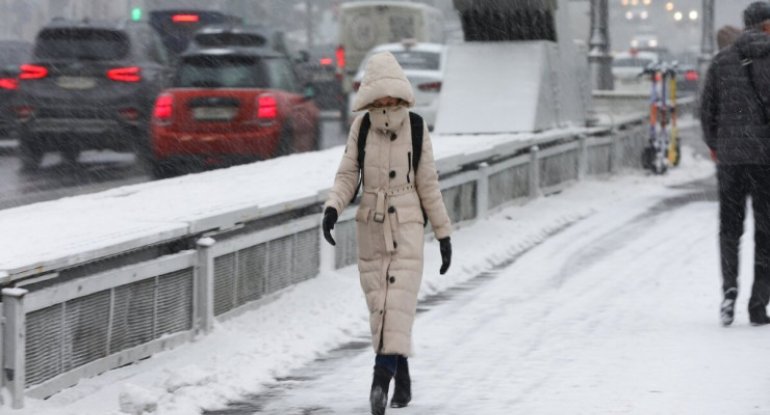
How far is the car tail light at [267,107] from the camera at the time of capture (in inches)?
734

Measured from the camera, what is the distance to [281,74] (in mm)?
19516

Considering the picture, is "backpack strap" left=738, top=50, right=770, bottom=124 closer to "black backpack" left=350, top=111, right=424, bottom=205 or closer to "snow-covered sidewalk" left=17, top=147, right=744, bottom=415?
"snow-covered sidewalk" left=17, top=147, right=744, bottom=415

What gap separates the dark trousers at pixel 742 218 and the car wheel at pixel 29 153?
13176 millimetres

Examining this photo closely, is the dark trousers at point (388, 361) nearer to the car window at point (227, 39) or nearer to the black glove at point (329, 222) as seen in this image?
the black glove at point (329, 222)

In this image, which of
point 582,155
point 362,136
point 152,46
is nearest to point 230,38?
point 152,46

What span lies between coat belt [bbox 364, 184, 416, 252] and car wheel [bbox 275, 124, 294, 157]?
11.5 m

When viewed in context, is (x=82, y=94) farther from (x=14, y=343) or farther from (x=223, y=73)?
(x=14, y=343)

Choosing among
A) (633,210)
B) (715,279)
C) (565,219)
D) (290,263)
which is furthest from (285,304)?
(633,210)

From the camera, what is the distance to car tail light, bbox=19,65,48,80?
69.2 ft

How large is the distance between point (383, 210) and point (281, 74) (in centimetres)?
1235

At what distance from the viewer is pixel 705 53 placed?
47.7m

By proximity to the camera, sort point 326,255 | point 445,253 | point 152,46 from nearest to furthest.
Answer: point 445,253 < point 326,255 < point 152,46

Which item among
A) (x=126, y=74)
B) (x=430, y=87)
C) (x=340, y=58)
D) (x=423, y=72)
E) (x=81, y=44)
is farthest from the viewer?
(x=340, y=58)

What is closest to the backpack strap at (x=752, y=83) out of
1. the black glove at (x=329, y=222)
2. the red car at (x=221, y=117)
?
the black glove at (x=329, y=222)
